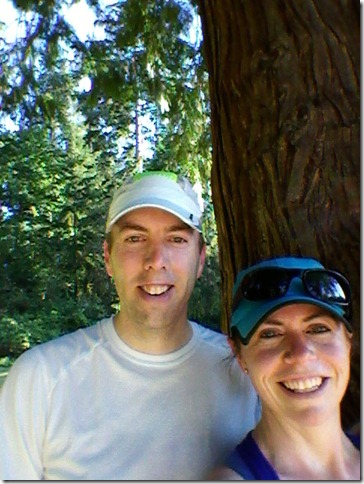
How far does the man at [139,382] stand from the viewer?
1901mm

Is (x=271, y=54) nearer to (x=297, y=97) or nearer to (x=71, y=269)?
(x=297, y=97)

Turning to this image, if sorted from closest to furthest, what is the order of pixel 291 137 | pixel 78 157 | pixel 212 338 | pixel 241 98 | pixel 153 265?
pixel 153 265
pixel 212 338
pixel 291 137
pixel 241 98
pixel 78 157

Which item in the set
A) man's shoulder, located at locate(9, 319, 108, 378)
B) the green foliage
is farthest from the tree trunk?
the green foliage

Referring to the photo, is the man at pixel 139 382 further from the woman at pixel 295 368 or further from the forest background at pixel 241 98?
the forest background at pixel 241 98

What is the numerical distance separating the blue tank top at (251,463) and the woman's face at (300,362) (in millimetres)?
106

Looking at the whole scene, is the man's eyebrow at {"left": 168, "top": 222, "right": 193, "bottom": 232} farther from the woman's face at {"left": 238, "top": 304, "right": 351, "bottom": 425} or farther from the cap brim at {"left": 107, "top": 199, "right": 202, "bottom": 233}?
the woman's face at {"left": 238, "top": 304, "right": 351, "bottom": 425}

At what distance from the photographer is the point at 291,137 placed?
233 centimetres

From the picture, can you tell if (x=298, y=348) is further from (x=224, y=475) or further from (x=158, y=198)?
(x=158, y=198)

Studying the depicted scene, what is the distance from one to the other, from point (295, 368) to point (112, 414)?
53 cm

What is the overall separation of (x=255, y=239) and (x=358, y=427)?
684mm

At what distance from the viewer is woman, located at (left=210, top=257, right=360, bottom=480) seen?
5.78ft

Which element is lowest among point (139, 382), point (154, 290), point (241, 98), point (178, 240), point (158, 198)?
point (139, 382)

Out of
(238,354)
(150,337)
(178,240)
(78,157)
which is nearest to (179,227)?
(178,240)

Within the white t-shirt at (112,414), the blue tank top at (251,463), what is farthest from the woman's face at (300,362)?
the white t-shirt at (112,414)
